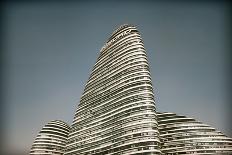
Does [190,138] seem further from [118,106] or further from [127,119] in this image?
[127,119]

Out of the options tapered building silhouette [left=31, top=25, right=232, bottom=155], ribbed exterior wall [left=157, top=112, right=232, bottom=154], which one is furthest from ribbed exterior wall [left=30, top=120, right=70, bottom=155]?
ribbed exterior wall [left=157, top=112, right=232, bottom=154]

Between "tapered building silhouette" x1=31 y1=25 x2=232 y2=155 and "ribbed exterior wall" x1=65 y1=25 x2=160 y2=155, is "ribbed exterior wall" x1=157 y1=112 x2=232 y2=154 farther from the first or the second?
"ribbed exterior wall" x1=65 y1=25 x2=160 y2=155

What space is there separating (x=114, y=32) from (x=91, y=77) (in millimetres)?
29754

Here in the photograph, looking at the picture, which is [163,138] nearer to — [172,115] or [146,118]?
[172,115]

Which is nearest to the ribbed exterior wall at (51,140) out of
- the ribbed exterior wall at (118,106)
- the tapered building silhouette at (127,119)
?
the tapered building silhouette at (127,119)

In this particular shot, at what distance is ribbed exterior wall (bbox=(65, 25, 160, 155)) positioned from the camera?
112188 mm

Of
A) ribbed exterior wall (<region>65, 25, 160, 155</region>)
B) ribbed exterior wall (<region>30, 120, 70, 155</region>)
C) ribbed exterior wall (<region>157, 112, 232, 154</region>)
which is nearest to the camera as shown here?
ribbed exterior wall (<region>65, 25, 160, 155</region>)

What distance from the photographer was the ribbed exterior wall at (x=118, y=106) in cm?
11219

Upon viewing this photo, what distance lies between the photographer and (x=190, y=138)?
144 m

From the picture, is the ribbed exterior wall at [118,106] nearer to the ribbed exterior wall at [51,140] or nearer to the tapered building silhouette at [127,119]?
the tapered building silhouette at [127,119]

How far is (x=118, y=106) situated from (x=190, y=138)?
132 ft

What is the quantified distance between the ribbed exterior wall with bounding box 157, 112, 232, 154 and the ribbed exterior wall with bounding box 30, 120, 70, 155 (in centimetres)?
6691

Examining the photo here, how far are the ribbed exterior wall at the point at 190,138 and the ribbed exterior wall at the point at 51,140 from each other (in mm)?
66906

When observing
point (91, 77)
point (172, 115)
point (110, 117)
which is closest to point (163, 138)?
point (172, 115)
